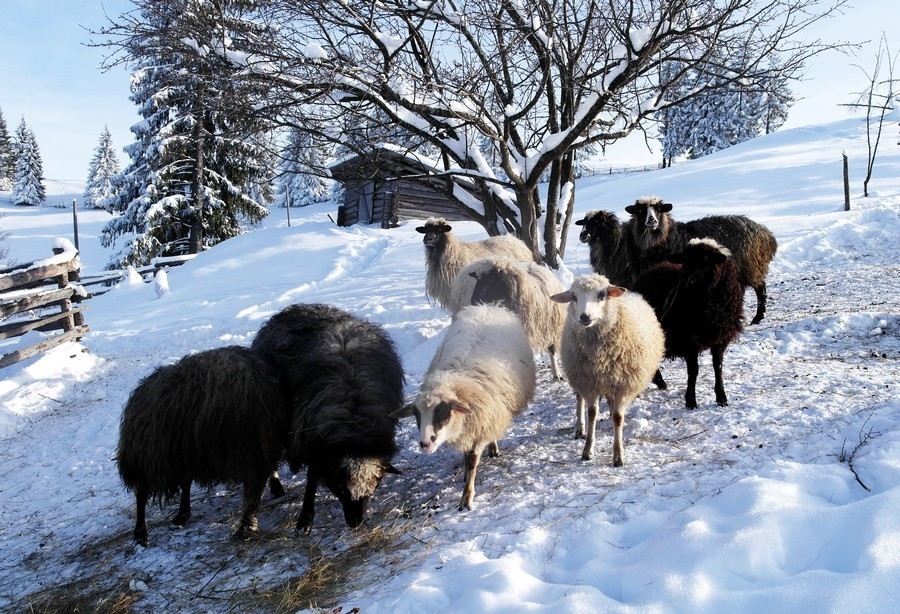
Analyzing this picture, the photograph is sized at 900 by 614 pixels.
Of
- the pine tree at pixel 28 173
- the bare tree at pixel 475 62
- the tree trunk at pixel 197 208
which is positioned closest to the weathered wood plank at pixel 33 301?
the bare tree at pixel 475 62

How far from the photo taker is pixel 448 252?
893 cm

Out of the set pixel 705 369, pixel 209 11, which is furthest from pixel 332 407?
pixel 209 11

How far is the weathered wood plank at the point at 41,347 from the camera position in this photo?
Result: 866 cm

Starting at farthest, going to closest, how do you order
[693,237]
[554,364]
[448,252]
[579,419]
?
[448,252]
[693,237]
[554,364]
[579,419]

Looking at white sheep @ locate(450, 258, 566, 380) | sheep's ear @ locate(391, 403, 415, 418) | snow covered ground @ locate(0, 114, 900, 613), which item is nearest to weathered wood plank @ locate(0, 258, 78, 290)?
snow covered ground @ locate(0, 114, 900, 613)

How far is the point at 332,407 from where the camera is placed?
4504 millimetres

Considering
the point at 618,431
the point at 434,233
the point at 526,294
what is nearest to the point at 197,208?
the point at 434,233

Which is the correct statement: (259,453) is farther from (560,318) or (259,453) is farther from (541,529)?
(560,318)

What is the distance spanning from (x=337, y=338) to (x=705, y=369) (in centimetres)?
434

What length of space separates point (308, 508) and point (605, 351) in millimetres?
2751

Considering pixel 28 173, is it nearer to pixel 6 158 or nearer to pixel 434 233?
pixel 6 158

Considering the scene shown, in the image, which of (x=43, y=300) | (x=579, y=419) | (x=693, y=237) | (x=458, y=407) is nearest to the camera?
(x=458, y=407)

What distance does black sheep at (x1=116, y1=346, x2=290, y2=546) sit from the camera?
174 inches

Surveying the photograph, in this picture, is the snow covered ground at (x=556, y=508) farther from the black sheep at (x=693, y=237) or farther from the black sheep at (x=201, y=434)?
the black sheep at (x=693, y=237)
